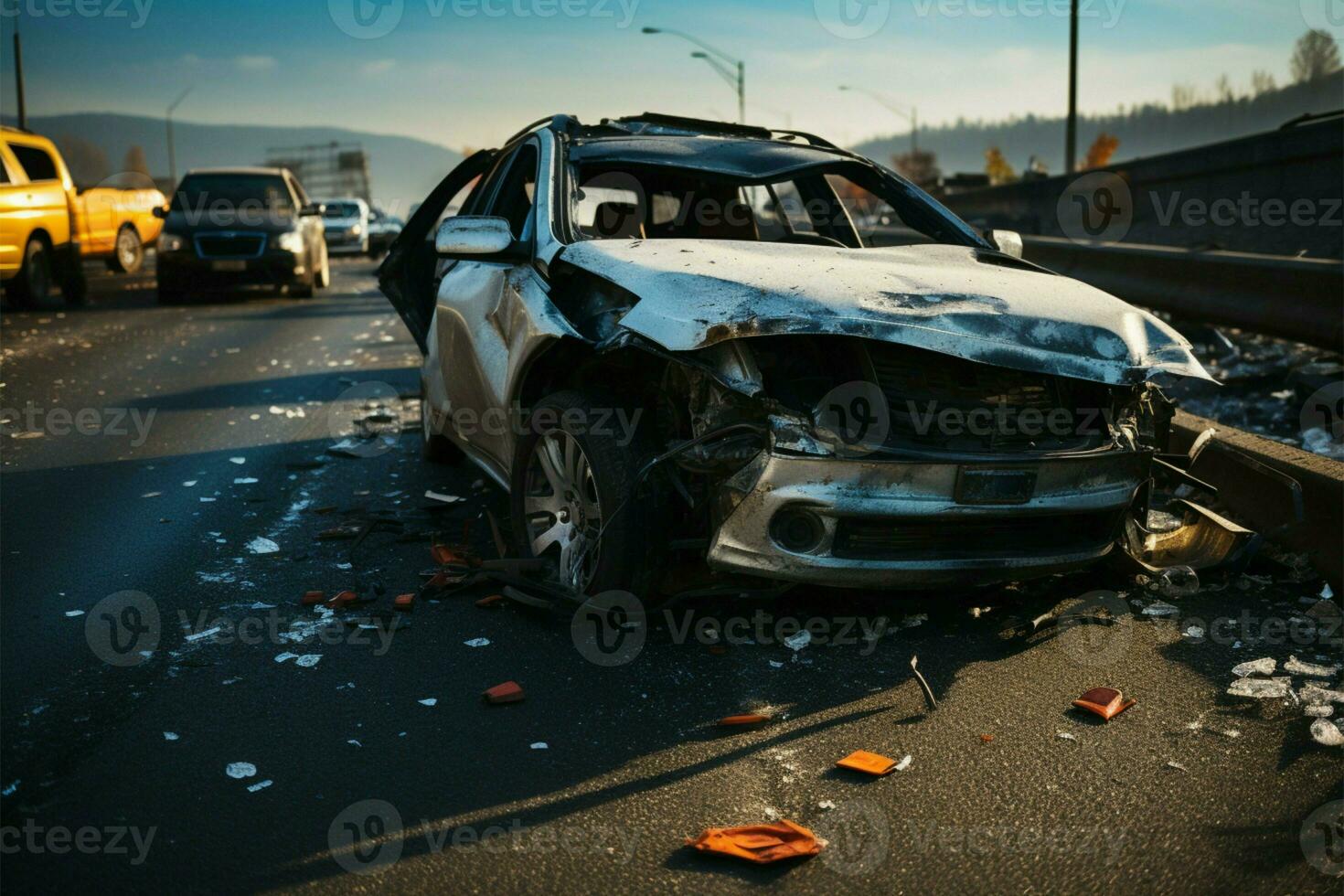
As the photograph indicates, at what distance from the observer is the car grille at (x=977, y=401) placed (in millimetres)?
4129

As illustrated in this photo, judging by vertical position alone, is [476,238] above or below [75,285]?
above

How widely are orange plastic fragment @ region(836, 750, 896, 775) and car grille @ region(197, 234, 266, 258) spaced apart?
1652cm

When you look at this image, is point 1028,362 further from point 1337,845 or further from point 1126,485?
point 1337,845

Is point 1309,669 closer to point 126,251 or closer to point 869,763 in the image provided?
point 869,763

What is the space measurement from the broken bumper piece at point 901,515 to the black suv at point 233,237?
51.7 ft

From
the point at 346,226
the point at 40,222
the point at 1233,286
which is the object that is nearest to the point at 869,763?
the point at 1233,286

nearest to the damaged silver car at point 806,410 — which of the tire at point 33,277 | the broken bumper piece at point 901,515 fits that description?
the broken bumper piece at point 901,515

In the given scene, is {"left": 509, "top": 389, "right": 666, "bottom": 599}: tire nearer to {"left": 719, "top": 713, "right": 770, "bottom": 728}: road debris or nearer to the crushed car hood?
the crushed car hood

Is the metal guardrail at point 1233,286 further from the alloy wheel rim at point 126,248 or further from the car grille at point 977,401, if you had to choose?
the alloy wheel rim at point 126,248

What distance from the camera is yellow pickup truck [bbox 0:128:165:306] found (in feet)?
52.3

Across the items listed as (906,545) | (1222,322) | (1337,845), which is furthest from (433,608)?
(1222,322)

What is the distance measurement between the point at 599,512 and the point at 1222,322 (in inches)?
211

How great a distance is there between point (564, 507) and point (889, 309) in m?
1.38

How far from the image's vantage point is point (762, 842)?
9.74 ft
